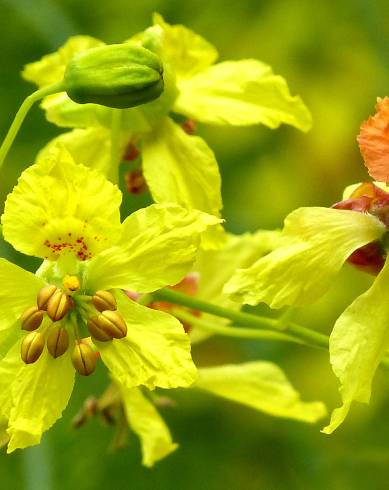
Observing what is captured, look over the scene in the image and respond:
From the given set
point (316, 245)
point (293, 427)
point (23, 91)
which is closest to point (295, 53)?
point (23, 91)

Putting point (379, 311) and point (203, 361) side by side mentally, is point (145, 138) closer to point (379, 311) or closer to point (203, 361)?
point (379, 311)

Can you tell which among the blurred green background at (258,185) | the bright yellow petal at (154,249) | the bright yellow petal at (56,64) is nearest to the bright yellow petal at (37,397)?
the bright yellow petal at (154,249)

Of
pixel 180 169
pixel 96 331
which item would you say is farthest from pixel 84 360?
pixel 180 169

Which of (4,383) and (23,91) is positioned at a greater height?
(4,383)

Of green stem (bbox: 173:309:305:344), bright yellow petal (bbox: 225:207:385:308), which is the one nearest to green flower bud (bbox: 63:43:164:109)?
bright yellow petal (bbox: 225:207:385:308)

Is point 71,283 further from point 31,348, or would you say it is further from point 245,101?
point 245,101

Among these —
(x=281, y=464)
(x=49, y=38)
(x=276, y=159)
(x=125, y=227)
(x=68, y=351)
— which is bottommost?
(x=281, y=464)
